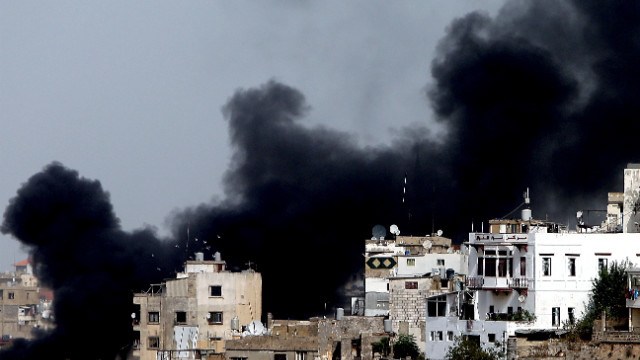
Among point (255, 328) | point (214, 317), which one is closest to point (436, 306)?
point (255, 328)

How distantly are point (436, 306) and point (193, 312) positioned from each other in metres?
19.1

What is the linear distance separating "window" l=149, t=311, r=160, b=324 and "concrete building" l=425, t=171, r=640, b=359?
21.0m

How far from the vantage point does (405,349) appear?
6544 cm

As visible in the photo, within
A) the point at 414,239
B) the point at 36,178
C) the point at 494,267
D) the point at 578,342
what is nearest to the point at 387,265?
the point at 414,239

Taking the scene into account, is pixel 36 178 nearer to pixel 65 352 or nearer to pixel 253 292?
pixel 65 352

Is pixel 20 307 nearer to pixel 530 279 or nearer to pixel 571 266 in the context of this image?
pixel 530 279

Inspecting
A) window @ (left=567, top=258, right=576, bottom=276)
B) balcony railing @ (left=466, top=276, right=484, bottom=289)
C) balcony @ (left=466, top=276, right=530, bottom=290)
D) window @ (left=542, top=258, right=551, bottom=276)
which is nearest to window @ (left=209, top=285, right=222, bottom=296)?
balcony railing @ (left=466, top=276, right=484, bottom=289)

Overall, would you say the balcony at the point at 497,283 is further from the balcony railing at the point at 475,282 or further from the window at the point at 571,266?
the window at the point at 571,266

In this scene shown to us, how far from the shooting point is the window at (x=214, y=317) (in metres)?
80.6

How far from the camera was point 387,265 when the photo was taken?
266 feet

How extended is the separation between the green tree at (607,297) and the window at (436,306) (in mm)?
5643

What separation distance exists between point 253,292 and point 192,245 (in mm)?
15719

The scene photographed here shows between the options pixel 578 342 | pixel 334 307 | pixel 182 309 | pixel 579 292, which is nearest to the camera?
pixel 578 342

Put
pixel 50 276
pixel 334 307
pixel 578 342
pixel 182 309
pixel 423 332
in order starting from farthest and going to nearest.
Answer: pixel 50 276 → pixel 334 307 → pixel 182 309 → pixel 423 332 → pixel 578 342
